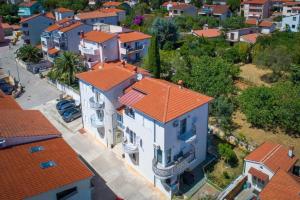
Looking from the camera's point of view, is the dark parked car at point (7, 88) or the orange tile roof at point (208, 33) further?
the orange tile roof at point (208, 33)

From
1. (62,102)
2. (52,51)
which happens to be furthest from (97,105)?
(52,51)

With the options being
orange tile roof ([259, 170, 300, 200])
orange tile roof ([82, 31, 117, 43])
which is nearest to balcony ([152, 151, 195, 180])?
orange tile roof ([259, 170, 300, 200])

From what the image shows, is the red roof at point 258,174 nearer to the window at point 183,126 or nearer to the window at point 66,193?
the window at point 183,126

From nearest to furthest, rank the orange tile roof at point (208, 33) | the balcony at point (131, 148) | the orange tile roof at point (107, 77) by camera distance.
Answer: the balcony at point (131, 148), the orange tile roof at point (107, 77), the orange tile roof at point (208, 33)

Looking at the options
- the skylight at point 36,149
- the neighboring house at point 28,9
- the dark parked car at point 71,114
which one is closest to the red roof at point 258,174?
the skylight at point 36,149

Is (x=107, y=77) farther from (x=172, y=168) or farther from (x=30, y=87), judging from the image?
(x=30, y=87)

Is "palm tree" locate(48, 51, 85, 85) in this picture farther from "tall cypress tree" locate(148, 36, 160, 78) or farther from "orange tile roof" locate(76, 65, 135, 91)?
"orange tile roof" locate(76, 65, 135, 91)

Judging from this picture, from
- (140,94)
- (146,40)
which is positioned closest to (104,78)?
(140,94)
